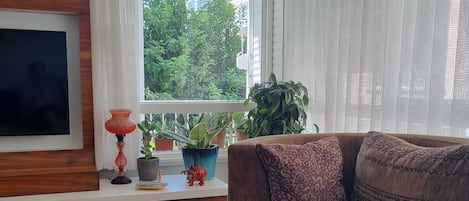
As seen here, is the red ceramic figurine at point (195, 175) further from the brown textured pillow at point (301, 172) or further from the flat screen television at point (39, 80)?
the brown textured pillow at point (301, 172)

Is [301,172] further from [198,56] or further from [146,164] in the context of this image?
[198,56]

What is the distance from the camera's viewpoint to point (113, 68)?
7.61 feet

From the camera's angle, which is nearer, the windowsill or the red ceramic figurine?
the windowsill

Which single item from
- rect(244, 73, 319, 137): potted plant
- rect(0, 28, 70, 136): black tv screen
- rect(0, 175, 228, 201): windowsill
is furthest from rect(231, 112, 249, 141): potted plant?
rect(0, 28, 70, 136): black tv screen

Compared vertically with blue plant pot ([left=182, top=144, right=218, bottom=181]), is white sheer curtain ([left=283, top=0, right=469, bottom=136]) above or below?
above

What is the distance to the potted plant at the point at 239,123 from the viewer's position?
283cm

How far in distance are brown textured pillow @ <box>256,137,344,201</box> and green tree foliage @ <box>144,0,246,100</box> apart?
1.50 m

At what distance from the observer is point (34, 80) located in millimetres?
2168

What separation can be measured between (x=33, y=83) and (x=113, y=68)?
1.46 feet

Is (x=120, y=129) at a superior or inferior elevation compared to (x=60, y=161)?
superior

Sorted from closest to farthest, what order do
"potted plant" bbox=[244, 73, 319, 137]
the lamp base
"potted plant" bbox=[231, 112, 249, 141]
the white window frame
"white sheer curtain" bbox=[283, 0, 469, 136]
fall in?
"white sheer curtain" bbox=[283, 0, 469, 136]
the lamp base
"potted plant" bbox=[244, 73, 319, 137]
the white window frame
"potted plant" bbox=[231, 112, 249, 141]

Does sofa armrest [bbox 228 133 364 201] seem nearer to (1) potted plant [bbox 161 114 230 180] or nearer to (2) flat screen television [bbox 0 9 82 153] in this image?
(1) potted plant [bbox 161 114 230 180]

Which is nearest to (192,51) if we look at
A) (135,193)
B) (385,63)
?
(135,193)

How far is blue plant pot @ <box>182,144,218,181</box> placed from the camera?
7.57 ft
